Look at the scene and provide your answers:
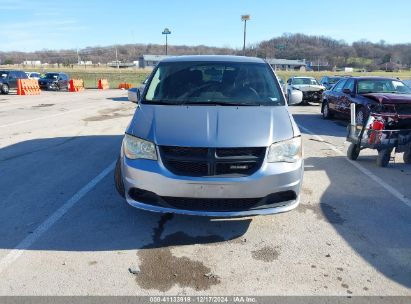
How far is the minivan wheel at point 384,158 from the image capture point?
716cm

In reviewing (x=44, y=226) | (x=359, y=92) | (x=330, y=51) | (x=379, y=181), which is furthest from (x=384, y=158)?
(x=330, y=51)

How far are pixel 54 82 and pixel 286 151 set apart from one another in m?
34.5

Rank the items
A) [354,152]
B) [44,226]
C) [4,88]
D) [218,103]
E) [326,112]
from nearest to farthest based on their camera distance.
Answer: [44,226] → [218,103] → [354,152] → [326,112] → [4,88]

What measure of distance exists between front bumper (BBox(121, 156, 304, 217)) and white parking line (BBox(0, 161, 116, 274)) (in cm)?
105

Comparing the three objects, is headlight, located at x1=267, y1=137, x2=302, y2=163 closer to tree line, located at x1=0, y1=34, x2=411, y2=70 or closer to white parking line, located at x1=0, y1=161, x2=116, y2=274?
white parking line, located at x1=0, y1=161, x2=116, y2=274

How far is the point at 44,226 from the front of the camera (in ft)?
14.3

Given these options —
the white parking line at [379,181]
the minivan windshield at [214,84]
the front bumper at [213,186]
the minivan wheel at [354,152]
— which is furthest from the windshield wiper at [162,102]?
the minivan wheel at [354,152]

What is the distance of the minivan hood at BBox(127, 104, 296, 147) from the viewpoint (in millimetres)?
3930

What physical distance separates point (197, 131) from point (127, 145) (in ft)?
2.52

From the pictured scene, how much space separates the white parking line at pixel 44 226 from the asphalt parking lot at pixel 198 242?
11 mm

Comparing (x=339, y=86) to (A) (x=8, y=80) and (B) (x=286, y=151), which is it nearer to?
(B) (x=286, y=151)

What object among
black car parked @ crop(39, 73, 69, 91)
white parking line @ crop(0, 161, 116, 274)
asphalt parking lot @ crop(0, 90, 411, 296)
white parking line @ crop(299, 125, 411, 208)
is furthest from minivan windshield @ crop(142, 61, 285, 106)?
black car parked @ crop(39, 73, 69, 91)

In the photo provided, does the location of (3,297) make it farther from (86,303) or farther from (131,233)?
(131,233)

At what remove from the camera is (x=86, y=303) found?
9.95ft
